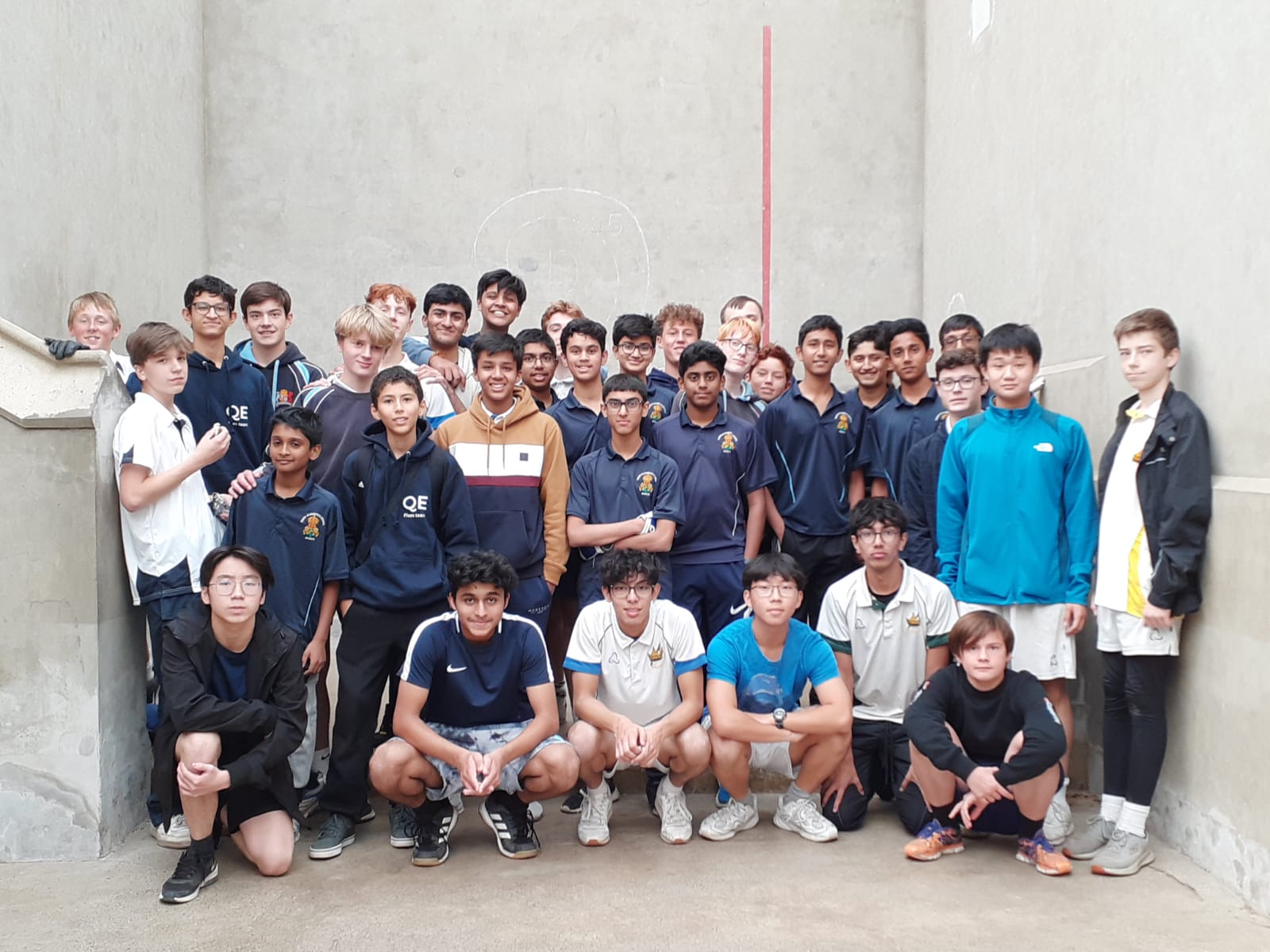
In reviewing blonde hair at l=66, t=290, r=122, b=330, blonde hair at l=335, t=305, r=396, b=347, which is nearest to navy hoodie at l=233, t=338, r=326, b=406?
blonde hair at l=335, t=305, r=396, b=347

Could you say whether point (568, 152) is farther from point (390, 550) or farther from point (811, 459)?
point (390, 550)

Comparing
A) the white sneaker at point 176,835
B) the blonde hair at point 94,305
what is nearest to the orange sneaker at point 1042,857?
the white sneaker at point 176,835

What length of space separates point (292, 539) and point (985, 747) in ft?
8.28

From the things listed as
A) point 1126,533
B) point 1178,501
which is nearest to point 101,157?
point 1126,533

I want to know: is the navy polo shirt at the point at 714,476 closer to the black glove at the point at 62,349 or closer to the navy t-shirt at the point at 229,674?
the navy t-shirt at the point at 229,674

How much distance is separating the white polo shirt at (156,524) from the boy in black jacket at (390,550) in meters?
0.54

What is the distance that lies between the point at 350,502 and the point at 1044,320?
3.48 meters

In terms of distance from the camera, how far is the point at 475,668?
151 inches

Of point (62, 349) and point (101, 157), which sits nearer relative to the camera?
point (62, 349)

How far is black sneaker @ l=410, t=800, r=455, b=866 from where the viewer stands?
3.71 meters

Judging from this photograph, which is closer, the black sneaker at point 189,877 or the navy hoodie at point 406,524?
the black sneaker at point 189,877

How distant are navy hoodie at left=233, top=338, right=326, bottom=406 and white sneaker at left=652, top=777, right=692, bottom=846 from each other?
219 cm

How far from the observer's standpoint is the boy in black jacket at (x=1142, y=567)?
3.61m

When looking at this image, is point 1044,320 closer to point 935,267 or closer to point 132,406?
point 935,267
